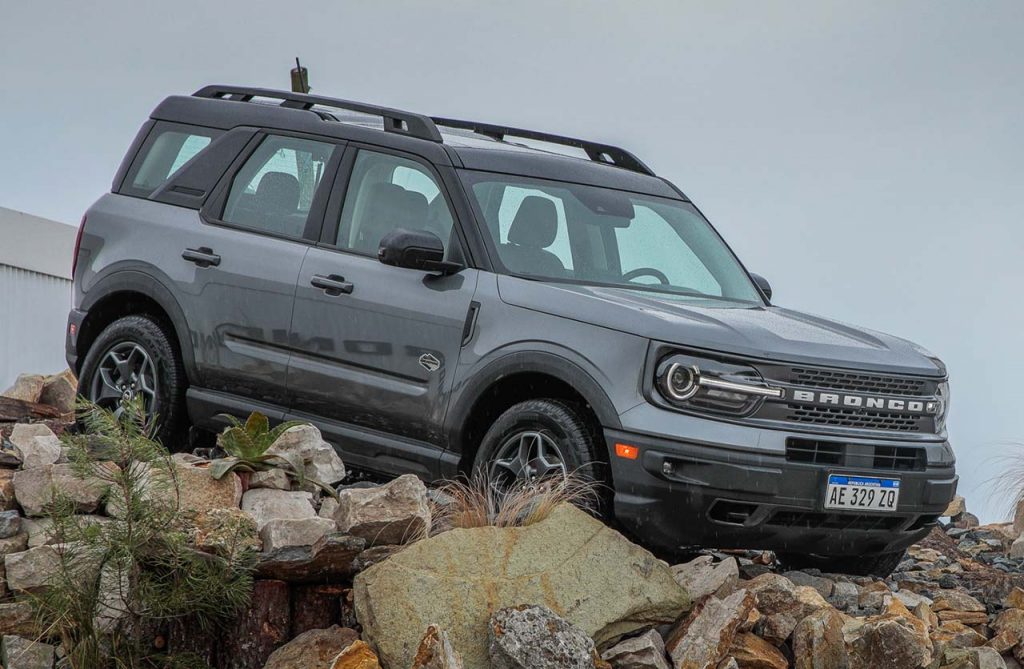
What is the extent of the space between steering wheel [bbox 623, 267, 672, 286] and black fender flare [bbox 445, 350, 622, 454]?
1.15 m

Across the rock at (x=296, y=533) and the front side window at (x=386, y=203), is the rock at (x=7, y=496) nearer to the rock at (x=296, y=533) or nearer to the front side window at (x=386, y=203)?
the rock at (x=296, y=533)

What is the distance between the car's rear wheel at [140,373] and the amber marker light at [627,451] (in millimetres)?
3152

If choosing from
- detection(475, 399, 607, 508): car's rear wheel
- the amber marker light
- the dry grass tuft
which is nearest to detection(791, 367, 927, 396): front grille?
the amber marker light

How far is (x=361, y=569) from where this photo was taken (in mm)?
6922

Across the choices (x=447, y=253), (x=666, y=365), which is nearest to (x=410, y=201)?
(x=447, y=253)

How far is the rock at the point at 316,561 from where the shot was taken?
6.69 m

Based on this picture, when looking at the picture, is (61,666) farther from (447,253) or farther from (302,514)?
(447,253)

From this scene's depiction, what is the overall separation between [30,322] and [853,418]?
11.1m

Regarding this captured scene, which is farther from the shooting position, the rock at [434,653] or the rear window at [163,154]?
the rear window at [163,154]

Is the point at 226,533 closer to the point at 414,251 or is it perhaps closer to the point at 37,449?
the point at 37,449

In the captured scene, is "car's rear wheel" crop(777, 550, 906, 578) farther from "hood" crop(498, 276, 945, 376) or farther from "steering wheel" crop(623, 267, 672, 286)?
"steering wheel" crop(623, 267, 672, 286)

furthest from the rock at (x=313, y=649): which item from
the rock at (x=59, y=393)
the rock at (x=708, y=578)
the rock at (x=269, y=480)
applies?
the rock at (x=59, y=393)

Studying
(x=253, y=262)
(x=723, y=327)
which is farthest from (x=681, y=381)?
(x=253, y=262)

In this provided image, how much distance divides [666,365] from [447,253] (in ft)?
5.20
